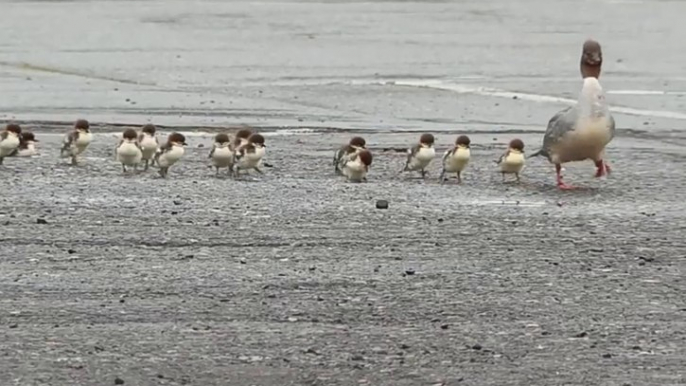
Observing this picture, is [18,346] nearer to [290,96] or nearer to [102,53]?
[290,96]

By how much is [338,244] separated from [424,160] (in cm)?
231

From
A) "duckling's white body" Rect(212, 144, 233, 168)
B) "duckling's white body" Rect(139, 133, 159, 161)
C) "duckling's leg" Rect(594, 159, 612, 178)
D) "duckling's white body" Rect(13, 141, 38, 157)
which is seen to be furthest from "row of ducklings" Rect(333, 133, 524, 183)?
"duckling's white body" Rect(13, 141, 38, 157)

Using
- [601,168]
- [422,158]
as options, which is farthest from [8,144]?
[601,168]

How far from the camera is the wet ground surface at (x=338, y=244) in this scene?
6148 millimetres

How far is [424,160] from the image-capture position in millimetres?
10305

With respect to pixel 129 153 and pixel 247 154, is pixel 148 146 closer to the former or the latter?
pixel 129 153

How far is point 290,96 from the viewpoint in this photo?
48.4 feet

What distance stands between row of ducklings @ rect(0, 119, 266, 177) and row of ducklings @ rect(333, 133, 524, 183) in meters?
0.53

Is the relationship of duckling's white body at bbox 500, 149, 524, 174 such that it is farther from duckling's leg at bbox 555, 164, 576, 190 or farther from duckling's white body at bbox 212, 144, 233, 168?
duckling's white body at bbox 212, 144, 233, 168

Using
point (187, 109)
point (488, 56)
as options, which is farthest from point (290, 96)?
point (488, 56)

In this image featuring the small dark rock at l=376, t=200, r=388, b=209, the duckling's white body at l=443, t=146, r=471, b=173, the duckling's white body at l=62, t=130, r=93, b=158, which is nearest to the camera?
the small dark rock at l=376, t=200, r=388, b=209

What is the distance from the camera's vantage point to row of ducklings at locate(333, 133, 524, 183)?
1005 cm

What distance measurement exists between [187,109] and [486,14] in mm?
10275

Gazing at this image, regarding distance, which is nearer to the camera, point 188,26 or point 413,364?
point 413,364
